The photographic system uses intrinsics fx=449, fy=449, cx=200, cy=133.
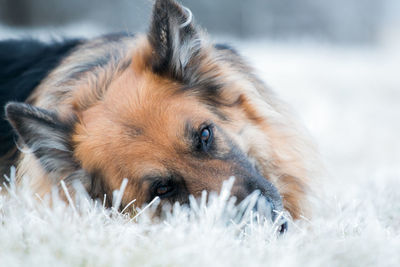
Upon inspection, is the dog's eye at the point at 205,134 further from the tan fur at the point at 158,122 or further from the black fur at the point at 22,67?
the black fur at the point at 22,67

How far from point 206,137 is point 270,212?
59 centimetres

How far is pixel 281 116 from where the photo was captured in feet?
11.2

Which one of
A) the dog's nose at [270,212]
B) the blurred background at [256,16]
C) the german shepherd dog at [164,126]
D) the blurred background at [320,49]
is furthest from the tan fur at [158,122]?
the blurred background at [256,16]

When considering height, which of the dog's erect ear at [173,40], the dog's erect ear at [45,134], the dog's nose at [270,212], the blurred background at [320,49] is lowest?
the blurred background at [320,49]

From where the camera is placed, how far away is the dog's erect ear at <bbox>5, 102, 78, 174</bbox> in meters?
2.55

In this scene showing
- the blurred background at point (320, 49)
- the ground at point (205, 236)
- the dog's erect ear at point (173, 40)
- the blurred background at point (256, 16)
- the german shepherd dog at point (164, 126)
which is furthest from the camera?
the blurred background at point (256, 16)

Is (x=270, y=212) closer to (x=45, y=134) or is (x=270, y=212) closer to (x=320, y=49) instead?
(x=45, y=134)

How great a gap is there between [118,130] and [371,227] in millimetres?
1510

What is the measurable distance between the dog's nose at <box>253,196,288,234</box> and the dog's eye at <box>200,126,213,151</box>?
446mm

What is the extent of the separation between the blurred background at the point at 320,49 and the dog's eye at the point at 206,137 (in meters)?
0.88

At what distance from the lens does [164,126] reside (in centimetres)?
265

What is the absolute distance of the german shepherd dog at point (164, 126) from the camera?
2.62m

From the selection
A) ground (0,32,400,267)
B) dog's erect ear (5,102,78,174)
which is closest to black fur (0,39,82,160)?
dog's erect ear (5,102,78,174)

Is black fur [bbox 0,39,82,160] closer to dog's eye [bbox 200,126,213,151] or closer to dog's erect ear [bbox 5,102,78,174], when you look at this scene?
dog's erect ear [bbox 5,102,78,174]
